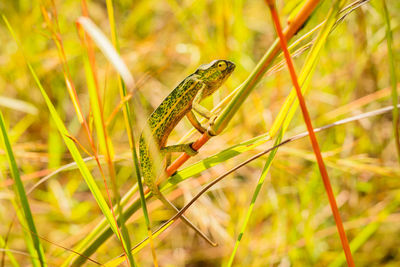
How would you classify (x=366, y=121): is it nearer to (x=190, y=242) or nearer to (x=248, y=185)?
(x=248, y=185)

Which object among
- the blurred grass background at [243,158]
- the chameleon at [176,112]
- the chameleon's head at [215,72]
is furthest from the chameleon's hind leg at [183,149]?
the blurred grass background at [243,158]

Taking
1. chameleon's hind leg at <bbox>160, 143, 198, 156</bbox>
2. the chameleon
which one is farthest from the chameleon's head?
chameleon's hind leg at <bbox>160, 143, 198, 156</bbox>

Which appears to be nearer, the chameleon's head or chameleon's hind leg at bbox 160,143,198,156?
chameleon's hind leg at bbox 160,143,198,156

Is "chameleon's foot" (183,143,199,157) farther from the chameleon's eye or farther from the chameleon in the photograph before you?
the chameleon's eye

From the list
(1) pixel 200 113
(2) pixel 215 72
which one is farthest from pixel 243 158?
(1) pixel 200 113

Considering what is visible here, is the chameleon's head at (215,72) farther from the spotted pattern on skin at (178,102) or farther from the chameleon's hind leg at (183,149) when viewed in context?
the chameleon's hind leg at (183,149)

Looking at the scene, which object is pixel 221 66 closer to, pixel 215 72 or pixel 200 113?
pixel 215 72

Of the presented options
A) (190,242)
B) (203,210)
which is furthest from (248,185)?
(190,242)
